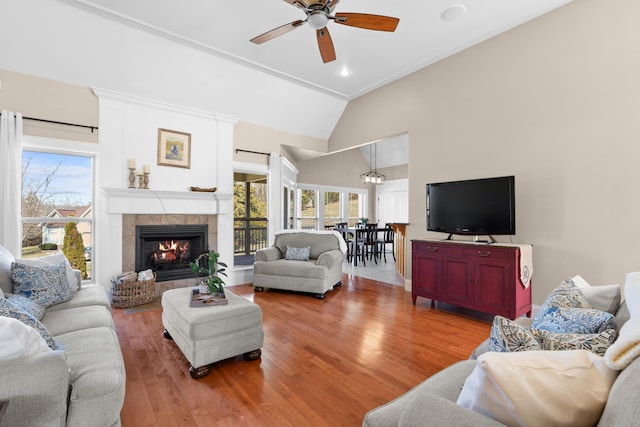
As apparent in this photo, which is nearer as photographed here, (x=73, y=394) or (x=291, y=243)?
(x=73, y=394)

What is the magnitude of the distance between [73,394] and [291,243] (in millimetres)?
4003

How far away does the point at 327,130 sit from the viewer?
6488 millimetres

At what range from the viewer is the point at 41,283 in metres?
2.45

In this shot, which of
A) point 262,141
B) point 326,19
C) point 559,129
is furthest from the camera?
point 262,141

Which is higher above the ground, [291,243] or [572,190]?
[572,190]

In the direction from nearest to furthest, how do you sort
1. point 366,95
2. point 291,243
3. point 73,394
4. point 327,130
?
point 73,394 < point 291,243 < point 366,95 < point 327,130

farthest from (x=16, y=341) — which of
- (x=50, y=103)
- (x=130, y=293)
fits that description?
(x=50, y=103)

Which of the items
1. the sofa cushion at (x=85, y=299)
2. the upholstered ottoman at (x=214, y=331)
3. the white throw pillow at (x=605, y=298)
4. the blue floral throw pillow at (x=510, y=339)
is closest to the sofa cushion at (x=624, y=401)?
the blue floral throw pillow at (x=510, y=339)

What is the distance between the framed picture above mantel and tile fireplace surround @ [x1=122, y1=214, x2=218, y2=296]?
817mm

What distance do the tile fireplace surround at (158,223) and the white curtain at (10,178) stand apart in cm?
110

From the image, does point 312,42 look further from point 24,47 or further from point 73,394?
point 73,394

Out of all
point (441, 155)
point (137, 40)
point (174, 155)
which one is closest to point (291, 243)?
point (174, 155)

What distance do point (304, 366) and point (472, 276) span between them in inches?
88.5

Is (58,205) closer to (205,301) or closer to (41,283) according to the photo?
(41,283)
